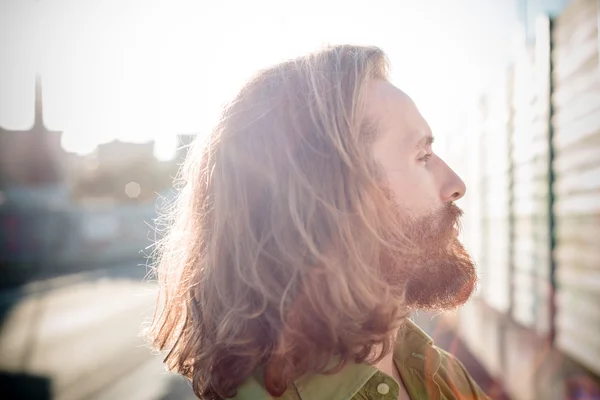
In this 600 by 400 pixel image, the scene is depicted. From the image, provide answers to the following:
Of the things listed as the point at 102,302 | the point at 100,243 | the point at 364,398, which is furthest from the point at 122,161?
the point at 364,398

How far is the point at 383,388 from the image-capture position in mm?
1599

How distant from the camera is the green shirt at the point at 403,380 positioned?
1548 mm

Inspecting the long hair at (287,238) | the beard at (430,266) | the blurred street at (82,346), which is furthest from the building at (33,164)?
the beard at (430,266)

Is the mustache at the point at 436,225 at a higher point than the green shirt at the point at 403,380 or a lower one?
higher

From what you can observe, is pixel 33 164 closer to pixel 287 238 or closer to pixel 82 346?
pixel 82 346

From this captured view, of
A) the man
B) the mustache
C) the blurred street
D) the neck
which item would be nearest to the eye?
the man

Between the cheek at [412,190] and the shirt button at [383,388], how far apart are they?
0.65m

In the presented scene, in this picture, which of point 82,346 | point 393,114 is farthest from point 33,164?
point 393,114

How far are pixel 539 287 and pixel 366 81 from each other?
2.47 m

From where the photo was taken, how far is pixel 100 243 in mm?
32219

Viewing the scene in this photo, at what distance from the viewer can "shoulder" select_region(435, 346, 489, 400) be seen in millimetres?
1901

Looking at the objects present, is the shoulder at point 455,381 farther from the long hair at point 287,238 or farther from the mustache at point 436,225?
the mustache at point 436,225

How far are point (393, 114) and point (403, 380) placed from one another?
1.04 metres

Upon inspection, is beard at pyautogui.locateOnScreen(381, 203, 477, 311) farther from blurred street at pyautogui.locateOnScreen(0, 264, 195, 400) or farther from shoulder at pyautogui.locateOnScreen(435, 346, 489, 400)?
blurred street at pyautogui.locateOnScreen(0, 264, 195, 400)
